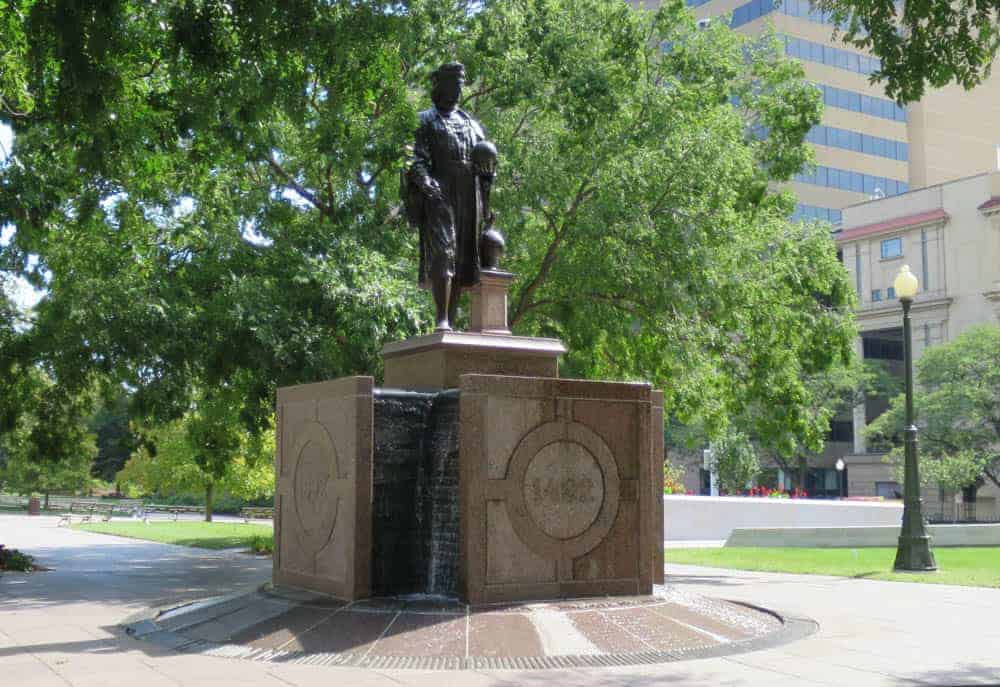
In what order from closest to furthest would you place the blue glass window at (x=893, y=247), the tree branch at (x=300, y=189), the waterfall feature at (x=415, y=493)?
the waterfall feature at (x=415, y=493), the tree branch at (x=300, y=189), the blue glass window at (x=893, y=247)

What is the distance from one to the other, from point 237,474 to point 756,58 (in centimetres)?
2201

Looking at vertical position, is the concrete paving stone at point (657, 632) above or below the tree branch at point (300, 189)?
below

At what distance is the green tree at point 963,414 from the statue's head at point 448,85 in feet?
→ 155

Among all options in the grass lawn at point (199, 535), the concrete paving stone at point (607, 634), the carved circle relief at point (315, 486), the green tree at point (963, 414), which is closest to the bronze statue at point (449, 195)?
the carved circle relief at point (315, 486)

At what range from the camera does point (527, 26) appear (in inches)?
736

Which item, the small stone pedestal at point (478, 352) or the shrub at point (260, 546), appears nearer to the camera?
the small stone pedestal at point (478, 352)

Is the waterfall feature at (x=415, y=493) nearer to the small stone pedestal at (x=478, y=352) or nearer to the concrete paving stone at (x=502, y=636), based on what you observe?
the small stone pedestal at (x=478, y=352)

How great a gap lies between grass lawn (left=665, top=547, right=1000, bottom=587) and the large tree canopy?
249cm

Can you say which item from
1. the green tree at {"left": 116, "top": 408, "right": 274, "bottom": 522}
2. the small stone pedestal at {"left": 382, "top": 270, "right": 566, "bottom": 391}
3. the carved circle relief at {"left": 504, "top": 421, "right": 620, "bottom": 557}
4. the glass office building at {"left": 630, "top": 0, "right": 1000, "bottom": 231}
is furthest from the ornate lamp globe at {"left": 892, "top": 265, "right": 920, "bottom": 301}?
the glass office building at {"left": 630, "top": 0, "right": 1000, "bottom": 231}

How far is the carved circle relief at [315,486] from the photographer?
10.2 meters

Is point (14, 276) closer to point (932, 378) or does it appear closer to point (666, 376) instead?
point (666, 376)

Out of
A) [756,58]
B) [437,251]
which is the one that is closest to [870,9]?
[437,251]

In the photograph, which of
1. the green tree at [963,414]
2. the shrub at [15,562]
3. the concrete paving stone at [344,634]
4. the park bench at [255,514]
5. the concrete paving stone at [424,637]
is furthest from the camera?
the green tree at [963,414]

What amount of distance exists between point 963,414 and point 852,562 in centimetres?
3752
